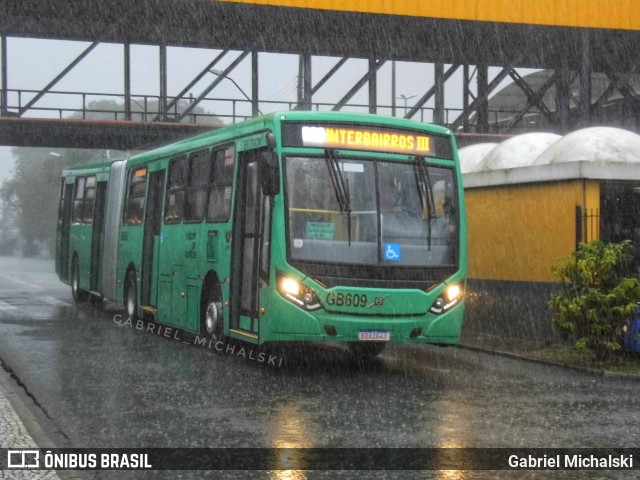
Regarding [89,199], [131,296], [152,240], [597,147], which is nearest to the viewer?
[597,147]

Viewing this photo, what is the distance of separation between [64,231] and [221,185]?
42.0 feet

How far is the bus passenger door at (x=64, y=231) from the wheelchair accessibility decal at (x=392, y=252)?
14750mm

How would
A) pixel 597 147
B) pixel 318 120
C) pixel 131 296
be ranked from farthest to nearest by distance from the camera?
Answer: pixel 131 296, pixel 597 147, pixel 318 120

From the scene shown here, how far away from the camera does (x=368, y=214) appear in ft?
38.6

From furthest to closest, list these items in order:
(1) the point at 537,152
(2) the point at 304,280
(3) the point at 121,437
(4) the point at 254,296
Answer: (1) the point at 537,152 < (4) the point at 254,296 < (2) the point at 304,280 < (3) the point at 121,437

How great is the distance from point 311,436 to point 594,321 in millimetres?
5990

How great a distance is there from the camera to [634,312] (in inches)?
518

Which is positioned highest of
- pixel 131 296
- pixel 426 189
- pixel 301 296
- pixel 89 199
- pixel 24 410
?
pixel 89 199

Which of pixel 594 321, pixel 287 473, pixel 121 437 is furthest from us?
pixel 594 321

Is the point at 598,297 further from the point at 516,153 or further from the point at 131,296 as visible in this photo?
the point at 131,296

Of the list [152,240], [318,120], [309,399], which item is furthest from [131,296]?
[309,399]

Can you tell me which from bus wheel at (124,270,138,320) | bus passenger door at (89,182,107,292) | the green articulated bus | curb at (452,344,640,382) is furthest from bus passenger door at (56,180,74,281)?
curb at (452,344,640,382)

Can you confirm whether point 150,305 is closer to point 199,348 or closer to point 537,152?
point 199,348

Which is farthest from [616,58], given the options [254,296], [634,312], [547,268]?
[254,296]
